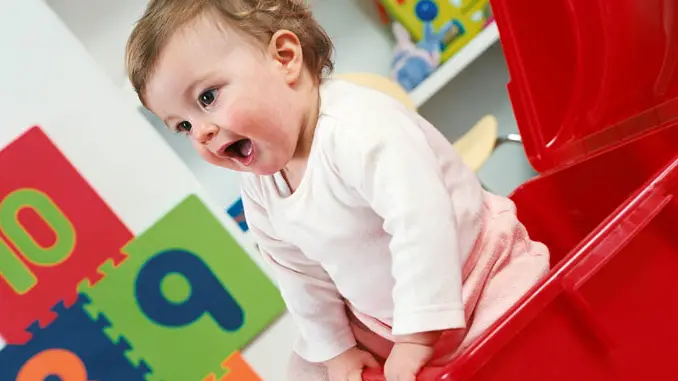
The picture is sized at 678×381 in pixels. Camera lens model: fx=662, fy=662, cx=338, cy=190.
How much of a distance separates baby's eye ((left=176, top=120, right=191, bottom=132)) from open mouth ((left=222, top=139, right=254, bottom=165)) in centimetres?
4

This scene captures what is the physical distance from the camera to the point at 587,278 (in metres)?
0.47

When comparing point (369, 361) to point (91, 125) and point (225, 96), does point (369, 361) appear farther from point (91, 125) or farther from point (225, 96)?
point (91, 125)

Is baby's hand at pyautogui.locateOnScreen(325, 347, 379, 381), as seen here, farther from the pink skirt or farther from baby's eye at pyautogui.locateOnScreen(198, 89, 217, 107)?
baby's eye at pyautogui.locateOnScreen(198, 89, 217, 107)

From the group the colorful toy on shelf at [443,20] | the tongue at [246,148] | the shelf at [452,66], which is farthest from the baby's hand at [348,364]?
the colorful toy on shelf at [443,20]

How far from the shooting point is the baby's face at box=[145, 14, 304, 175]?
0.53m

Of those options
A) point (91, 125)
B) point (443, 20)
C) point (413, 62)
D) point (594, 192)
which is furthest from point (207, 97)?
point (443, 20)

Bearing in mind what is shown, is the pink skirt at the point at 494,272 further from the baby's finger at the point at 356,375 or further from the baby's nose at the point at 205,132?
the baby's nose at the point at 205,132

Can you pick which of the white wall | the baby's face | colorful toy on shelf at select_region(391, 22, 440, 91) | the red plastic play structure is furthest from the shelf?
the baby's face

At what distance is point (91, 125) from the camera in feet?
3.53

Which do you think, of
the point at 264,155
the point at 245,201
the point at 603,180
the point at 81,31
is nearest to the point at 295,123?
the point at 264,155

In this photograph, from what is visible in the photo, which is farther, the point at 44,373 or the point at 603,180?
the point at 44,373

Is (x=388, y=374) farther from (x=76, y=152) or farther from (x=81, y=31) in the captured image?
(x=81, y=31)

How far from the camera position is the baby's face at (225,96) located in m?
0.53

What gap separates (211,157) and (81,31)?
93cm
